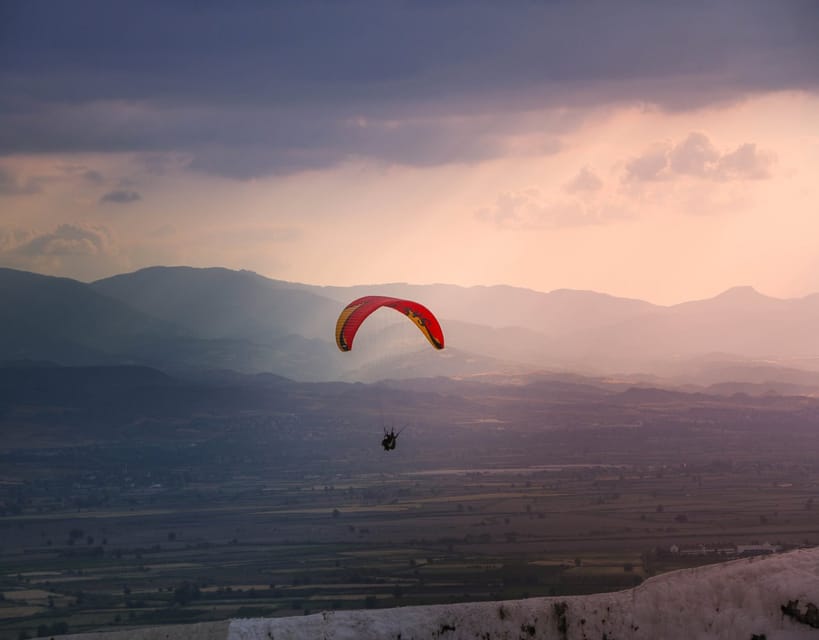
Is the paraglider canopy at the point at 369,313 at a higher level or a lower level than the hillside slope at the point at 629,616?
higher

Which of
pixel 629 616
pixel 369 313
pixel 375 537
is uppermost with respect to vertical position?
pixel 369 313

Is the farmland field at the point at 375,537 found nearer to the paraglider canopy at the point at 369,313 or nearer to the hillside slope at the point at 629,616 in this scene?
the paraglider canopy at the point at 369,313

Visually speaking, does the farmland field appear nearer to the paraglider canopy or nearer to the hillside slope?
the paraglider canopy

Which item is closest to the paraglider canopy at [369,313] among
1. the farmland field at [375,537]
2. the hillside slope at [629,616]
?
the hillside slope at [629,616]

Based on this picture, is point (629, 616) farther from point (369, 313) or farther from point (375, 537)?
point (375, 537)

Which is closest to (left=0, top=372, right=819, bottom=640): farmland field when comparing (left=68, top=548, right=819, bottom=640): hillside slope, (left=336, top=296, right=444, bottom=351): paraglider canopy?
(left=336, top=296, right=444, bottom=351): paraglider canopy

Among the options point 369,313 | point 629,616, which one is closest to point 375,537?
point 369,313

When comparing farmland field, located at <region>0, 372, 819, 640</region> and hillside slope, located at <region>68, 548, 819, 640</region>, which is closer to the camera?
hillside slope, located at <region>68, 548, 819, 640</region>
